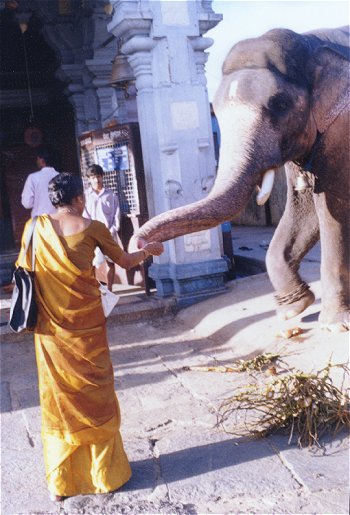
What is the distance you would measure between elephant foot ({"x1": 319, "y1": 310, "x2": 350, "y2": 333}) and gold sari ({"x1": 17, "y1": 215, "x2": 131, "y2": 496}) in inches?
87.1

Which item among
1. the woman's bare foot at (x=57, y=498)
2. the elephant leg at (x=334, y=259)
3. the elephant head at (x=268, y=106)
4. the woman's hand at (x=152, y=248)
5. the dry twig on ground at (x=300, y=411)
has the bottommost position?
the woman's bare foot at (x=57, y=498)

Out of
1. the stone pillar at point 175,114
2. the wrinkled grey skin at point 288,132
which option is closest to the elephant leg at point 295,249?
the wrinkled grey skin at point 288,132

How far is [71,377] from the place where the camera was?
10.7ft

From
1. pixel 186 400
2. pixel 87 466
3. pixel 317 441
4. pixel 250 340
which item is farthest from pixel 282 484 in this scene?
pixel 250 340

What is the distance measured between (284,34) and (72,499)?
3135 mm

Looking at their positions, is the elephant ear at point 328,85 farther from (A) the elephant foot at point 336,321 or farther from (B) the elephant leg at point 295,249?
(A) the elephant foot at point 336,321

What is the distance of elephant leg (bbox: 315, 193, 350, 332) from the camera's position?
189 inches

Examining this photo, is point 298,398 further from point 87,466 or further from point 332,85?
point 332,85

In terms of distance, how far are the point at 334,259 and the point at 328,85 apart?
4.19ft

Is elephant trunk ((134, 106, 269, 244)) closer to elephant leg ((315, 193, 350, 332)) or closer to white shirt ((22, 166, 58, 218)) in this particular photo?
elephant leg ((315, 193, 350, 332))

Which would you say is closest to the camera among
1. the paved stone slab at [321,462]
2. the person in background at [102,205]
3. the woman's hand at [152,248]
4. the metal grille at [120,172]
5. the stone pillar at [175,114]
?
the paved stone slab at [321,462]

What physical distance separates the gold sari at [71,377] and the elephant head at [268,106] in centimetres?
98

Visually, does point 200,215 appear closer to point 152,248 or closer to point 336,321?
point 152,248

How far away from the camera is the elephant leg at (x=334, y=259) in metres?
4.80
